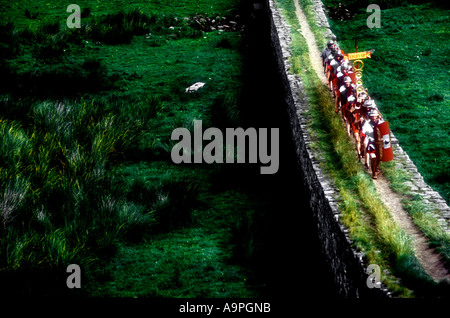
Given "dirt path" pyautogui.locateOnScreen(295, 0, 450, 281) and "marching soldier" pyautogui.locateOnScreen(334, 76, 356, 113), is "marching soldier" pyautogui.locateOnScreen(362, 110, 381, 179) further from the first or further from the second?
"marching soldier" pyautogui.locateOnScreen(334, 76, 356, 113)

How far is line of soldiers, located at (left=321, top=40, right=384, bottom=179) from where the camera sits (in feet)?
25.5

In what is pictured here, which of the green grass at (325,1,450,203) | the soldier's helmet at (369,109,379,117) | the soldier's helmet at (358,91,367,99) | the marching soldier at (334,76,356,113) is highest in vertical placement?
the soldier's helmet at (369,109,379,117)

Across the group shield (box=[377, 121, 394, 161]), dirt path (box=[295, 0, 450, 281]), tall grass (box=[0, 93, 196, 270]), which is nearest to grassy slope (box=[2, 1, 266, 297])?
tall grass (box=[0, 93, 196, 270])

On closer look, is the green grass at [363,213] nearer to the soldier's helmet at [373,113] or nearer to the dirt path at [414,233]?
the dirt path at [414,233]

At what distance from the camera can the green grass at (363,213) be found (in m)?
5.73

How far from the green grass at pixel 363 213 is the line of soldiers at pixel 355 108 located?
0.60 ft

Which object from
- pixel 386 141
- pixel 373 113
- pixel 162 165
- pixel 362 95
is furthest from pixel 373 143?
pixel 162 165

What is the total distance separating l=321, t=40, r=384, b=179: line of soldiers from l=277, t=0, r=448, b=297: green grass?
0.60 ft

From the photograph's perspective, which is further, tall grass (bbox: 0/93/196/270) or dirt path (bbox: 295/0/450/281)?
tall grass (bbox: 0/93/196/270)

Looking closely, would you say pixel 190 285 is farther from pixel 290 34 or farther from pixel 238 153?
pixel 290 34

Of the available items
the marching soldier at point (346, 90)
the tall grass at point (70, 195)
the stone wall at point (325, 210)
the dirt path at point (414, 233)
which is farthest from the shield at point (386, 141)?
the tall grass at point (70, 195)

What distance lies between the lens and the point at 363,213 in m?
7.13

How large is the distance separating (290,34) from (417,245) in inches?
336

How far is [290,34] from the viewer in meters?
14.0
